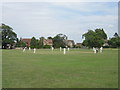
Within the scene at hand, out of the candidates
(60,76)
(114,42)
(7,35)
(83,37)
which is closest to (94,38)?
(83,37)

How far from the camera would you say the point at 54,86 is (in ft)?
26.4

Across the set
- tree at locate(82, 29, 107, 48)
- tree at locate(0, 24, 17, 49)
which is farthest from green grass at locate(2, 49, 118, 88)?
tree at locate(0, 24, 17, 49)

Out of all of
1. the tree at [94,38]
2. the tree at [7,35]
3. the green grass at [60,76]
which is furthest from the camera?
the tree at [7,35]

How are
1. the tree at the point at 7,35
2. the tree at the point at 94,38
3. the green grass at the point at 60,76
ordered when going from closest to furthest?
the green grass at the point at 60,76 → the tree at the point at 94,38 → the tree at the point at 7,35

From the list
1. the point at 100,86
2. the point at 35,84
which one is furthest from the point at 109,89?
the point at 35,84

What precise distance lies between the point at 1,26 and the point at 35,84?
93.3m

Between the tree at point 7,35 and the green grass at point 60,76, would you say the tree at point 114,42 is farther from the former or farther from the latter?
the green grass at point 60,76

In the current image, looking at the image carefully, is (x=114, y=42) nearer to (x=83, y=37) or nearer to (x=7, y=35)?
(x=83, y=37)

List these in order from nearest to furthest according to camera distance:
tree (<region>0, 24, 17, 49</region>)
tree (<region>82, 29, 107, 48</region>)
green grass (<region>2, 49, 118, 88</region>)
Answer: green grass (<region>2, 49, 118, 88</region>), tree (<region>82, 29, 107, 48</region>), tree (<region>0, 24, 17, 49</region>)

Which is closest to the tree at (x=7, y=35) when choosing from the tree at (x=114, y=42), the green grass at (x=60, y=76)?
the tree at (x=114, y=42)

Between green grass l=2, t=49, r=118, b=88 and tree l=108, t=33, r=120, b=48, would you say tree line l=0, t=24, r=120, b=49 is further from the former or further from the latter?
green grass l=2, t=49, r=118, b=88

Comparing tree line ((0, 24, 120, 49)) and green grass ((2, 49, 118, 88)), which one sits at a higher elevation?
tree line ((0, 24, 120, 49))

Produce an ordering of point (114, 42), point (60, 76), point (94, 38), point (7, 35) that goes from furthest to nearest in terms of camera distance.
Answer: point (114, 42), point (7, 35), point (94, 38), point (60, 76)

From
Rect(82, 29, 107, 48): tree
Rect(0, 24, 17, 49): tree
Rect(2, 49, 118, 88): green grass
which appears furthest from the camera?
Rect(0, 24, 17, 49): tree
